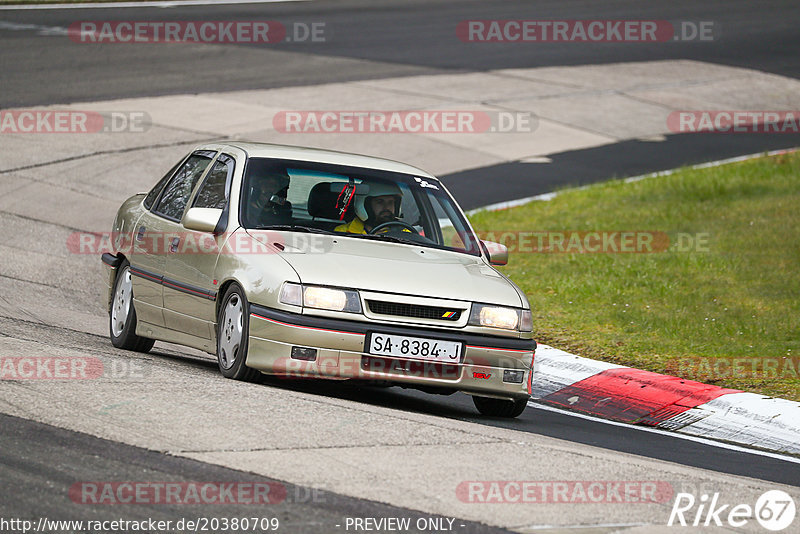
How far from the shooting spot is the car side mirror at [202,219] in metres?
7.99

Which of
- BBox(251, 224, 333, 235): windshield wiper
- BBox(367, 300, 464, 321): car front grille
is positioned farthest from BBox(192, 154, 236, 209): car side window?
BBox(367, 300, 464, 321): car front grille

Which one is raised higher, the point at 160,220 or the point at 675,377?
→ the point at 160,220

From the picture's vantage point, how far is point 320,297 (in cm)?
731

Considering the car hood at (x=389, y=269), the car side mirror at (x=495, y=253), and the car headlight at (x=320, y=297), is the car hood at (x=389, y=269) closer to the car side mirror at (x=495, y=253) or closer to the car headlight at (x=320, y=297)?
the car headlight at (x=320, y=297)

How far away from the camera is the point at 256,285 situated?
24.5 ft

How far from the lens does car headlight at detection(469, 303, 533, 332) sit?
24.7 ft

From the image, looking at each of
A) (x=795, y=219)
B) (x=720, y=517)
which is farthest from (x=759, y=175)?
(x=720, y=517)

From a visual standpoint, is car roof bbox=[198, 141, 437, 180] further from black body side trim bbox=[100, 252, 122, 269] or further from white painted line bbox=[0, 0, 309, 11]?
white painted line bbox=[0, 0, 309, 11]

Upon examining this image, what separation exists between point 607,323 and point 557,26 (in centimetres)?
2153

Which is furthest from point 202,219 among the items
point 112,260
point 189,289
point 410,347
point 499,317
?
point 499,317

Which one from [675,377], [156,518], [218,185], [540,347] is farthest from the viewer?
[540,347]

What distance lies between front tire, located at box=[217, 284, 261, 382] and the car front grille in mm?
762

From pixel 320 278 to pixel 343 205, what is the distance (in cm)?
117

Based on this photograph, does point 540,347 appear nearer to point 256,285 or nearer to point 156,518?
point 256,285
